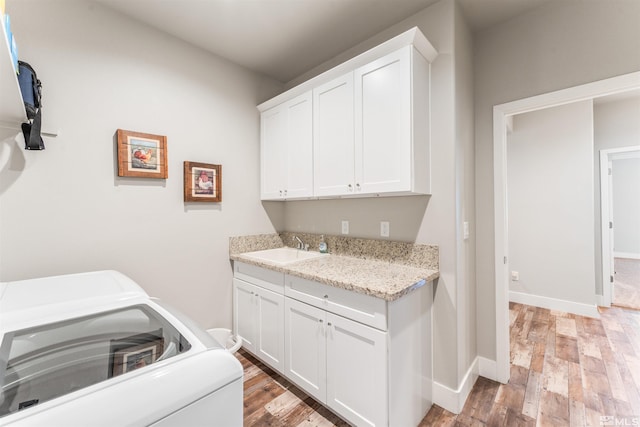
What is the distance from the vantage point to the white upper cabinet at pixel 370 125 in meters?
1.68

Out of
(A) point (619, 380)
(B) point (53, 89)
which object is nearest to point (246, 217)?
(B) point (53, 89)

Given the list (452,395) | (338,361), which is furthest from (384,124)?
(452,395)

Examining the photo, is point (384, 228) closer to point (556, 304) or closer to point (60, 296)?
point (60, 296)

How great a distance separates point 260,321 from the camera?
2.19 m

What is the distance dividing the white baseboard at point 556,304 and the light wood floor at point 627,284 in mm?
775

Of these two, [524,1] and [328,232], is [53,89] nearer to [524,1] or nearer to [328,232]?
[328,232]

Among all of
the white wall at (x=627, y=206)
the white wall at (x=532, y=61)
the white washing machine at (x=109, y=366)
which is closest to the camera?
the white washing machine at (x=109, y=366)

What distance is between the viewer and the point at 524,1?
5.90 feet

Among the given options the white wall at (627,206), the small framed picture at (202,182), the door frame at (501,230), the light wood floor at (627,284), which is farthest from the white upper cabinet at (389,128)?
the white wall at (627,206)

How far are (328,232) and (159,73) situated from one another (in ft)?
6.17

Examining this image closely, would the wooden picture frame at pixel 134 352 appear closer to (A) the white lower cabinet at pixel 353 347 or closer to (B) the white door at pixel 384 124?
(A) the white lower cabinet at pixel 353 347

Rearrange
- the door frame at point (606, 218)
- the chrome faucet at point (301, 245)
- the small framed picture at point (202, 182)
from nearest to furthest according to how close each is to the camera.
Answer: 1. the small framed picture at point (202, 182)
2. the chrome faucet at point (301, 245)
3. the door frame at point (606, 218)

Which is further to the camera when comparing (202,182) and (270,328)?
(202,182)

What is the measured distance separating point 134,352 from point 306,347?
1.16 m
